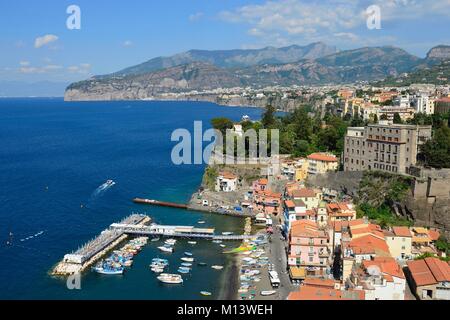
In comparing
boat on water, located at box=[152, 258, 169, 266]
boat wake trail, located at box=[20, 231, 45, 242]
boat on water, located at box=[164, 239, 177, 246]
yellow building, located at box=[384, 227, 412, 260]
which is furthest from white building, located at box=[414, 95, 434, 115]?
boat wake trail, located at box=[20, 231, 45, 242]

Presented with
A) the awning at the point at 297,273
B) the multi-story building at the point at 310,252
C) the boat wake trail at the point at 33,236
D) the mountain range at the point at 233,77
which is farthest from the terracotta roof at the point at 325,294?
the mountain range at the point at 233,77

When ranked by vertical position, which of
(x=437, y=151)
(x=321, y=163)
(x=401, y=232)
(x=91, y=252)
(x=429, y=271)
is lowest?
(x=91, y=252)

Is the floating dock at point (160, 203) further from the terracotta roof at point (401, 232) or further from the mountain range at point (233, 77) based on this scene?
the mountain range at point (233, 77)

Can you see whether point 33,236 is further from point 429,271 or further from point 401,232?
point 429,271

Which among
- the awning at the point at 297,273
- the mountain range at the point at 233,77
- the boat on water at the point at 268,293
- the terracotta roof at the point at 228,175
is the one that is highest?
the mountain range at the point at 233,77

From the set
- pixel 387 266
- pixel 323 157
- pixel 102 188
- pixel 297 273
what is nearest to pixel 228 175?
pixel 323 157
